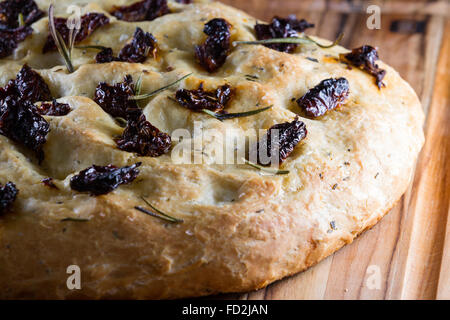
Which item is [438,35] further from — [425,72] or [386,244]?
[386,244]

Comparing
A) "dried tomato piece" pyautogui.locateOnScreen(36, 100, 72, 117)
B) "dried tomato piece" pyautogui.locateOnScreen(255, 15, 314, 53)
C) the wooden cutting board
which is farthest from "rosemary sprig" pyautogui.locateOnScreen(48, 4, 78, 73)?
the wooden cutting board

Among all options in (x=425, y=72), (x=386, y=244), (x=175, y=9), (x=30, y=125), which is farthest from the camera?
(x=425, y=72)

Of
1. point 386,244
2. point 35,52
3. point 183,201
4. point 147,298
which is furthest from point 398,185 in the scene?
point 35,52

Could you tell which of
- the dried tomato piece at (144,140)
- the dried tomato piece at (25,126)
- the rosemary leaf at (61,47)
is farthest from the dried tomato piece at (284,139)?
the rosemary leaf at (61,47)

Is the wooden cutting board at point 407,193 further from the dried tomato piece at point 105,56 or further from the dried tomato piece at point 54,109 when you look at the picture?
the dried tomato piece at point 105,56
